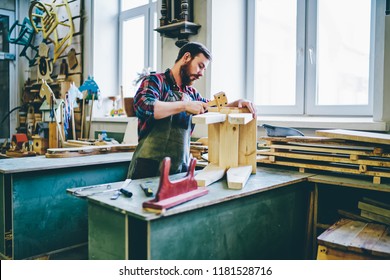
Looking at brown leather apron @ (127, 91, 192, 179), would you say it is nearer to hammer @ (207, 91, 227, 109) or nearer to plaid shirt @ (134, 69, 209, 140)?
plaid shirt @ (134, 69, 209, 140)

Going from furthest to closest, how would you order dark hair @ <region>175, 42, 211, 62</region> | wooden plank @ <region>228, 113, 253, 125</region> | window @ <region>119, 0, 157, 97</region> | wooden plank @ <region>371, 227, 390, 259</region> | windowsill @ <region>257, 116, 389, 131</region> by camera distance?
1. window @ <region>119, 0, 157, 97</region>
2. windowsill @ <region>257, 116, 389, 131</region>
3. dark hair @ <region>175, 42, 211, 62</region>
4. wooden plank @ <region>228, 113, 253, 125</region>
5. wooden plank @ <region>371, 227, 390, 259</region>

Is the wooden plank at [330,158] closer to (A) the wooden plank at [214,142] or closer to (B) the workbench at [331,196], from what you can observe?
(B) the workbench at [331,196]

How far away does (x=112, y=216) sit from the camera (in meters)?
1.70

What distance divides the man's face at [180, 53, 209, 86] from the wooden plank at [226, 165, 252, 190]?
620 millimetres

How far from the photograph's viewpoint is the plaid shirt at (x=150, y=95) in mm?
2275

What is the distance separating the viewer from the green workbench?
1647 millimetres

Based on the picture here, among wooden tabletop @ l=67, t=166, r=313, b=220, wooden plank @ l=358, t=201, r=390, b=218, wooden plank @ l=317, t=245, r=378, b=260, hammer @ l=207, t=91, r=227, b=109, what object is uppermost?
hammer @ l=207, t=91, r=227, b=109

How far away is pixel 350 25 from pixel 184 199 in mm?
2318

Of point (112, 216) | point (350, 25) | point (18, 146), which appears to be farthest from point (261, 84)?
point (18, 146)

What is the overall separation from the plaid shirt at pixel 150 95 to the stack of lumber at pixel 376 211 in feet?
4.10

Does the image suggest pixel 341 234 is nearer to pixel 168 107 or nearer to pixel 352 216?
pixel 352 216

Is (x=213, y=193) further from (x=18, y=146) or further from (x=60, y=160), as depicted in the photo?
(x=18, y=146)

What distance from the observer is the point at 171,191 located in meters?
1.72

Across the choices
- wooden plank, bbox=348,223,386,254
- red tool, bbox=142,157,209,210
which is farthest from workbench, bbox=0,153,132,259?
wooden plank, bbox=348,223,386,254
